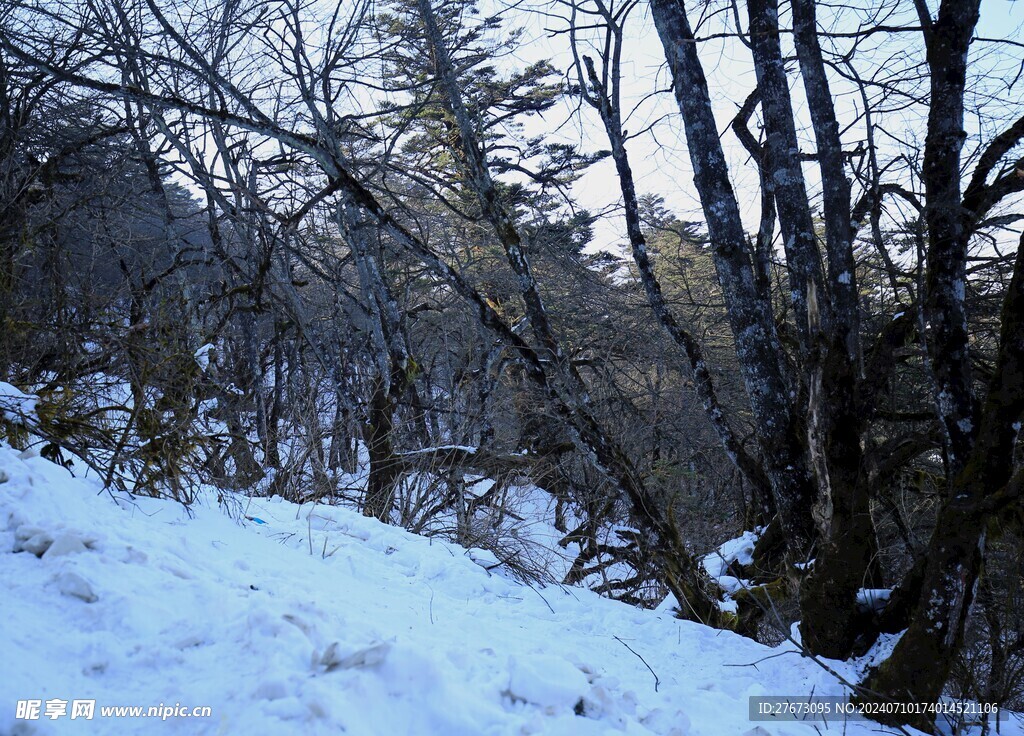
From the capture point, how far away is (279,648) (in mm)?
2172

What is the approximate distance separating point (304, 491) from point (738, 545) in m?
4.06

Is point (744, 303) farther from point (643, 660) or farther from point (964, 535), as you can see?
point (643, 660)

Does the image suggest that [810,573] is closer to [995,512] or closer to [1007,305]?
[995,512]

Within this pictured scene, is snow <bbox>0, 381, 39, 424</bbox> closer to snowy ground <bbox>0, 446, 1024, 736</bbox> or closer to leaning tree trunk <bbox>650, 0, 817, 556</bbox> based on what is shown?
snowy ground <bbox>0, 446, 1024, 736</bbox>

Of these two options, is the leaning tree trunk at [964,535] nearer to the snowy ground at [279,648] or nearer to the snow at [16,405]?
the snowy ground at [279,648]

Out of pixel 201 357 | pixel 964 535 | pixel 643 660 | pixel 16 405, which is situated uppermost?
pixel 201 357

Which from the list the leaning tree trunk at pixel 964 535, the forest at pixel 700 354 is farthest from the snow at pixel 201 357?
the leaning tree trunk at pixel 964 535

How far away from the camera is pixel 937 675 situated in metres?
3.36

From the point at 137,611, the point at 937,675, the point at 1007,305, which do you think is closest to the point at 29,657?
the point at 137,611

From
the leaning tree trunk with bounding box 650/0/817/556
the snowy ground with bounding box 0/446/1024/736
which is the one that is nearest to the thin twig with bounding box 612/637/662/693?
the snowy ground with bounding box 0/446/1024/736

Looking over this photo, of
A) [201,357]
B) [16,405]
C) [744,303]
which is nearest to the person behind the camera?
[16,405]

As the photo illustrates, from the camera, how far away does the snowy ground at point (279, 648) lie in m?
1.93

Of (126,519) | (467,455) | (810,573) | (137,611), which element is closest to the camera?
(137,611)

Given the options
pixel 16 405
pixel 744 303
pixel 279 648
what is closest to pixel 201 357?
pixel 16 405
